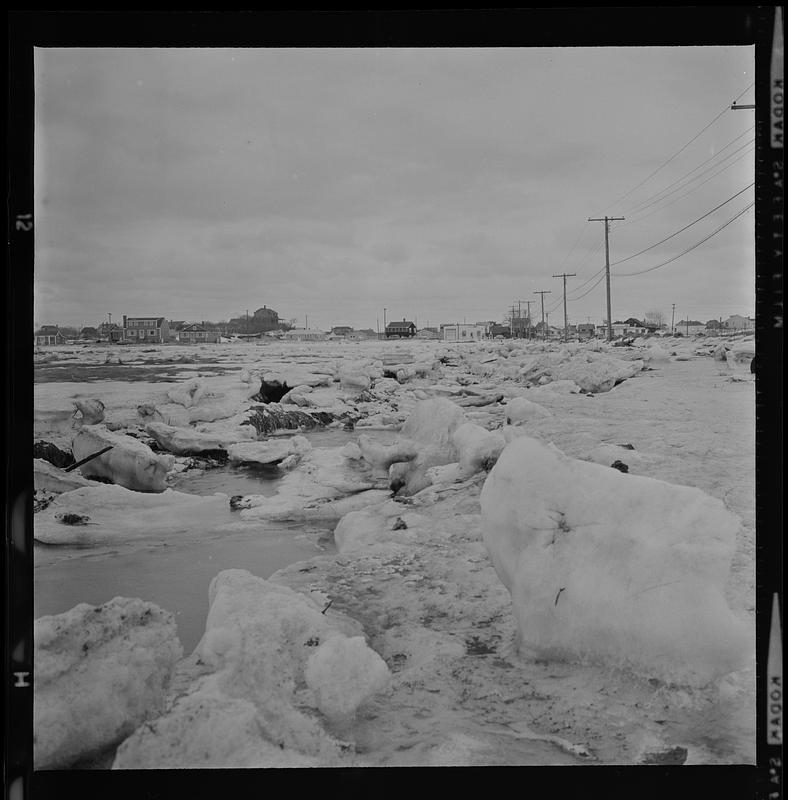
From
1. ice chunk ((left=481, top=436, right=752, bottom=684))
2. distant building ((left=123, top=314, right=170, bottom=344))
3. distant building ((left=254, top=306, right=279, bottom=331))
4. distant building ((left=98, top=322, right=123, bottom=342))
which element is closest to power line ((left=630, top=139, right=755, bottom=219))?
ice chunk ((left=481, top=436, right=752, bottom=684))

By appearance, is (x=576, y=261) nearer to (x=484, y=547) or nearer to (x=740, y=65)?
(x=740, y=65)

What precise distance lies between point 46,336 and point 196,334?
0.37m

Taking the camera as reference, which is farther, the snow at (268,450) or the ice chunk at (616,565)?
the snow at (268,450)

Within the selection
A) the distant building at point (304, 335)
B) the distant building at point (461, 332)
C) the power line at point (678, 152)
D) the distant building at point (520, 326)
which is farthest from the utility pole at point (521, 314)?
the distant building at point (304, 335)

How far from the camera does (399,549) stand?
1669 mm

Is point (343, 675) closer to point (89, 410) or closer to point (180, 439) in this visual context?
point (180, 439)

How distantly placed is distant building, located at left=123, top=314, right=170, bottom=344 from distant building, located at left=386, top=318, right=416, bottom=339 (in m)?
0.60

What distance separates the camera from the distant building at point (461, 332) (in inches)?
70.3

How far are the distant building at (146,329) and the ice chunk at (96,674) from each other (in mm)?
680

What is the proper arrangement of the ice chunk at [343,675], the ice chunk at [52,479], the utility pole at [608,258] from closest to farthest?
the ice chunk at [343,675] → the ice chunk at [52,479] → the utility pole at [608,258]

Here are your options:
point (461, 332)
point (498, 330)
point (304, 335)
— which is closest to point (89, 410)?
point (304, 335)

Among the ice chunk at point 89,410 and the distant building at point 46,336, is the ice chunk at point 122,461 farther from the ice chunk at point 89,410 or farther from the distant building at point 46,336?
the distant building at point 46,336

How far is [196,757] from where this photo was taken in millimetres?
1530
